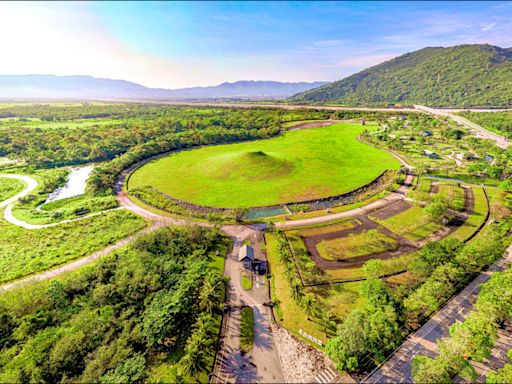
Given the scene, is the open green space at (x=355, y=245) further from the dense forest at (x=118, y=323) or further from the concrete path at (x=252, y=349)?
the dense forest at (x=118, y=323)

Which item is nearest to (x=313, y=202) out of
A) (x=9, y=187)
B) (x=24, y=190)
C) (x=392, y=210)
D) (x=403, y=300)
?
(x=392, y=210)

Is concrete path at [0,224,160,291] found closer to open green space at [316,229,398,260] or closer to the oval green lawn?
the oval green lawn

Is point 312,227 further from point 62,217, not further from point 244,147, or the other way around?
point 244,147

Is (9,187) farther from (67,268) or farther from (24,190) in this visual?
(67,268)

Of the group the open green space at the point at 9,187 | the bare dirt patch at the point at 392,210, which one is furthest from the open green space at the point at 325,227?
the open green space at the point at 9,187

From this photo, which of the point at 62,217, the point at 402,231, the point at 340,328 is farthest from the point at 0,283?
the point at 402,231

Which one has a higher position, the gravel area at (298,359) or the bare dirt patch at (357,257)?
the bare dirt patch at (357,257)
